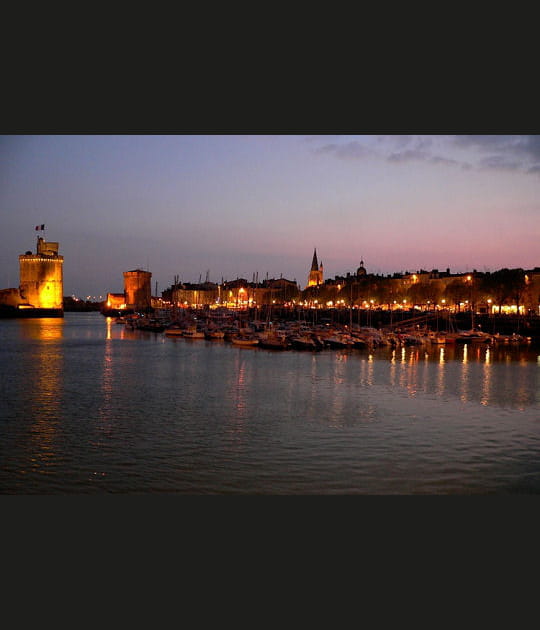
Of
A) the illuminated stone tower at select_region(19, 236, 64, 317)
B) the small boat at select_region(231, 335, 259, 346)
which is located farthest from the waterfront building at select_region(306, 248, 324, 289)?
the small boat at select_region(231, 335, 259, 346)

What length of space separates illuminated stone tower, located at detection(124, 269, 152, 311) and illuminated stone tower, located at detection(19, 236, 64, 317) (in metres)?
12.9

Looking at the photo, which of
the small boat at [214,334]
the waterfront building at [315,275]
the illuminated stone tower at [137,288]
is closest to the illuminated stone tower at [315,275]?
the waterfront building at [315,275]

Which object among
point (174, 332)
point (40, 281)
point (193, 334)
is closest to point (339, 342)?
point (193, 334)

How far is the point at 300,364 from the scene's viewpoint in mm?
17578

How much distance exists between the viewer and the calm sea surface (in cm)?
614

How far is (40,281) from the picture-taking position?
58844 millimetres

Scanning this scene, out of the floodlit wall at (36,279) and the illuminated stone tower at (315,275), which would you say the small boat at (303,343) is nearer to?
the floodlit wall at (36,279)

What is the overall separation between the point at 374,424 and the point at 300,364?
8.62m

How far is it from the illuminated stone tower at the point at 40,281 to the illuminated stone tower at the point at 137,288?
1291cm

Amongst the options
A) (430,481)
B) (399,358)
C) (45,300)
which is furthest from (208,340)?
(45,300)

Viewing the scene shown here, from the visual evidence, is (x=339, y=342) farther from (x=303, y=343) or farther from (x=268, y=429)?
(x=268, y=429)

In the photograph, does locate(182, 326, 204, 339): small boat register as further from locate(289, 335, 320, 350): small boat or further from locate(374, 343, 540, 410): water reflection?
locate(374, 343, 540, 410): water reflection

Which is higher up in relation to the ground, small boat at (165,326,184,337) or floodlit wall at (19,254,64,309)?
floodlit wall at (19,254,64,309)

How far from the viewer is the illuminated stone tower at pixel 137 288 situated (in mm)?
71938
